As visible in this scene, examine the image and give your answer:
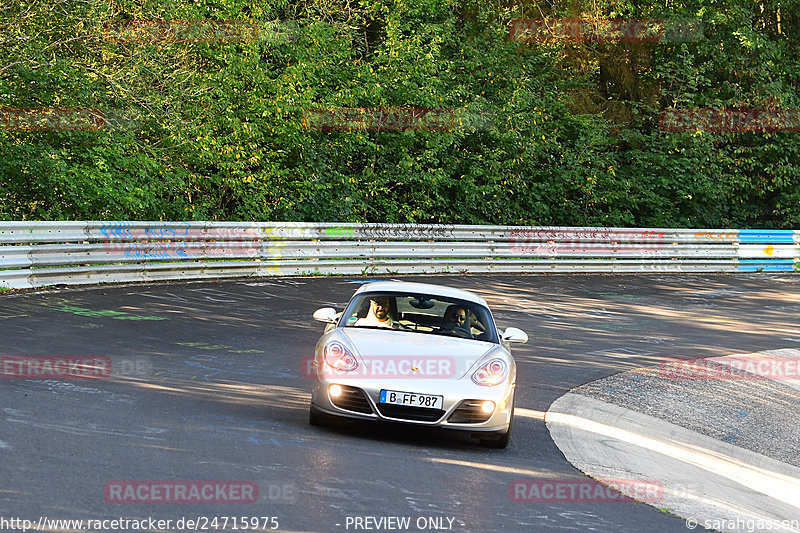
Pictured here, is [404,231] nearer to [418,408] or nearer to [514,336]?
[514,336]

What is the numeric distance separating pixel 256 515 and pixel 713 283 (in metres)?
22.1

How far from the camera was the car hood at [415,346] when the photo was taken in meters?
8.16

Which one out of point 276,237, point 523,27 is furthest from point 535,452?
point 523,27

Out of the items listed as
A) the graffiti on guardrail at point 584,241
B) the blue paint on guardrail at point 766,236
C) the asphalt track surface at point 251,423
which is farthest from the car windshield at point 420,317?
the blue paint on guardrail at point 766,236

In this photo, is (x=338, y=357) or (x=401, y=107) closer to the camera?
(x=338, y=357)

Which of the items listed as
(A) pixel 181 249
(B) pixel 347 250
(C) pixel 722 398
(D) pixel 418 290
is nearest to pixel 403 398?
(D) pixel 418 290

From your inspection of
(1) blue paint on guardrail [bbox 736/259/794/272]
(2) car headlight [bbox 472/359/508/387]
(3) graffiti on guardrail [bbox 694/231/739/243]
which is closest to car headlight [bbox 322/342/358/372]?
(2) car headlight [bbox 472/359/508/387]

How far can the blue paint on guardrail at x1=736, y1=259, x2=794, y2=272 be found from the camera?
1183 inches

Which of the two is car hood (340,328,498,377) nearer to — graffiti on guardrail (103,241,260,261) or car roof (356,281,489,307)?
car roof (356,281,489,307)

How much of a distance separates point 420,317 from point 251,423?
6.81 feet

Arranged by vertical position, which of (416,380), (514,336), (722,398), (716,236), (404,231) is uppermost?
(514,336)

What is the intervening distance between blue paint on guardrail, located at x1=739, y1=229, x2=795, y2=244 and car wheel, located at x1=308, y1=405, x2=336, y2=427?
24.2 m

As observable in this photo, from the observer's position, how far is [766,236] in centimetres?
3039

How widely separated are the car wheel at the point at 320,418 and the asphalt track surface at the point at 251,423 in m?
0.08
